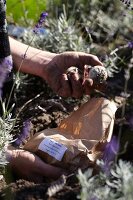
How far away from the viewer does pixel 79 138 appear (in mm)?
2051

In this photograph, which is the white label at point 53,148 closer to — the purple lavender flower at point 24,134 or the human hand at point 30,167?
the human hand at point 30,167

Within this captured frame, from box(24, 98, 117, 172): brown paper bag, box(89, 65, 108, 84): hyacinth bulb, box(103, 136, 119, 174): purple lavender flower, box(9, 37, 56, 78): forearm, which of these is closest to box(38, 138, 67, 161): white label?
box(24, 98, 117, 172): brown paper bag

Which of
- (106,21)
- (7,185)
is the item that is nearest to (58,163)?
(7,185)

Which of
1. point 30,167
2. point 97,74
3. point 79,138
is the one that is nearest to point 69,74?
point 97,74

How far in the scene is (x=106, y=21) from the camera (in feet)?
10.7

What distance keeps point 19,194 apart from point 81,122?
0.45 metres

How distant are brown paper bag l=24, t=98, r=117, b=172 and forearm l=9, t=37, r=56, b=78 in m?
0.26

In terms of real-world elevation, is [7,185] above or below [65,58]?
below

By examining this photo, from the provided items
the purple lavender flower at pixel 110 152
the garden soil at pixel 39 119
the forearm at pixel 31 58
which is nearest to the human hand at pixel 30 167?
the garden soil at pixel 39 119

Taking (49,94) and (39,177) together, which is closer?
(39,177)

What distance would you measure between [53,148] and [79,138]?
129 millimetres

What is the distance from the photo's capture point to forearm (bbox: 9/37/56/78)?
231cm

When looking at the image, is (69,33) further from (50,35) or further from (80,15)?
(80,15)

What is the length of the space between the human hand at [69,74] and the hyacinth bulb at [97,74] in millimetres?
18
